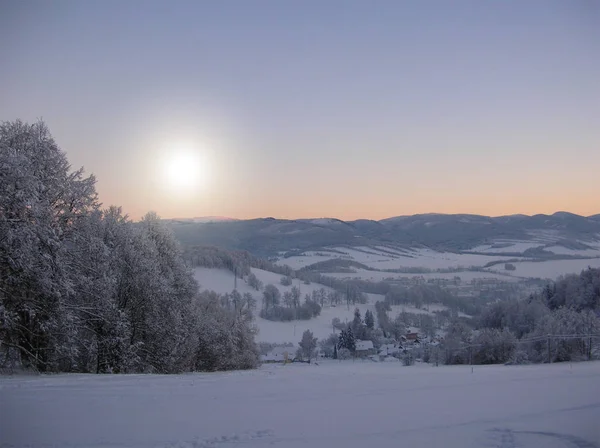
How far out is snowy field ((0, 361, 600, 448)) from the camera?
312 inches

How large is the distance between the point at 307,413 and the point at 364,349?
275ft

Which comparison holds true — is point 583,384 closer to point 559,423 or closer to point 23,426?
point 559,423

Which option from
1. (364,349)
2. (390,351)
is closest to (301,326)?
(364,349)

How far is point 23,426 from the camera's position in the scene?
8523 millimetres

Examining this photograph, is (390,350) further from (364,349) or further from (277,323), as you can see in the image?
(277,323)

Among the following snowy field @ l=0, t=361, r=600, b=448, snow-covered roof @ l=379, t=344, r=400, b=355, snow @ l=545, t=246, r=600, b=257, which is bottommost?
snow-covered roof @ l=379, t=344, r=400, b=355

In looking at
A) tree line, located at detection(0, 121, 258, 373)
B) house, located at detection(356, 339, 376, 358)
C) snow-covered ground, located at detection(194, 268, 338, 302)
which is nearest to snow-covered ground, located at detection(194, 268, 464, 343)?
snow-covered ground, located at detection(194, 268, 338, 302)

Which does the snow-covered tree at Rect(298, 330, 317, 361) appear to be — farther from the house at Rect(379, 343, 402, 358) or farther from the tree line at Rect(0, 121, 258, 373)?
the tree line at Rect(0, 121, 258, 373)

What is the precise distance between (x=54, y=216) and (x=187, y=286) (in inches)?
358

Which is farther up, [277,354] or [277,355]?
[277,355]

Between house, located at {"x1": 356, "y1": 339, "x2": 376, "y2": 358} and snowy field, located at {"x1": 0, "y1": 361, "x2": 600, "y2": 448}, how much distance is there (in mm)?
72714

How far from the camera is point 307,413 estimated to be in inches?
372

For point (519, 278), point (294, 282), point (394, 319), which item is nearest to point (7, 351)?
point (394, 319)

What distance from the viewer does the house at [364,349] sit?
85056 mm
